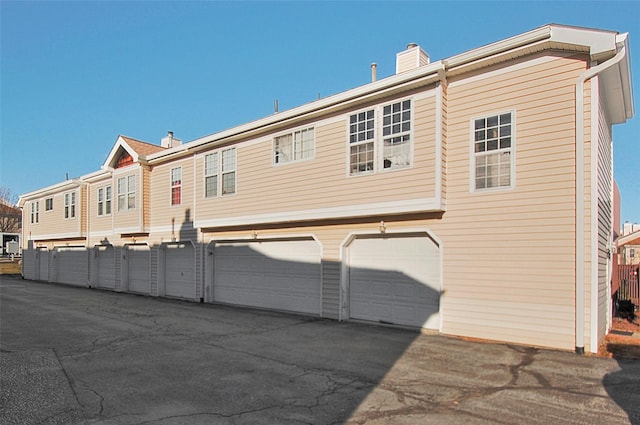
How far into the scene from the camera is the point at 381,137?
33.8 feet

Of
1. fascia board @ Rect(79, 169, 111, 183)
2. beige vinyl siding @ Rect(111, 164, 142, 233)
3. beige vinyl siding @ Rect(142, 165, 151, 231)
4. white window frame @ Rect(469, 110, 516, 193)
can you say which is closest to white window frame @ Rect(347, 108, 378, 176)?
white window frame @ Rect(469, 110, 516, 193)

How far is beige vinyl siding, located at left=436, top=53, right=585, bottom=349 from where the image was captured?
7.96 metres

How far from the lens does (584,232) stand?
7.68 m


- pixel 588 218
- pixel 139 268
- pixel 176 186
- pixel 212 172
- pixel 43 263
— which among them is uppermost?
pixel 212 172

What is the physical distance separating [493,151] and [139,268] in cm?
1647

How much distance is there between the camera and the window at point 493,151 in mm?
8672

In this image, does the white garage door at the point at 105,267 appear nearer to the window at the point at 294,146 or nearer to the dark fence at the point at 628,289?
the window at the point at 294,146

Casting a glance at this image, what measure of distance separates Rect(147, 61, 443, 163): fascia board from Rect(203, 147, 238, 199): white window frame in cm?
49

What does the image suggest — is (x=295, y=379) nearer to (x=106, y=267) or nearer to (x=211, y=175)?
(x=211, y=175)

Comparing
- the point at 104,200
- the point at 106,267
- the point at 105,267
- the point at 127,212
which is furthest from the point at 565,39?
the point at 105,267

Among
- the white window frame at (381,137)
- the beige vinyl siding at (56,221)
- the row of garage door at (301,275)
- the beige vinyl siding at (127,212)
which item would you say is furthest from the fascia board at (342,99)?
the beige vinyl siding at (56,221)

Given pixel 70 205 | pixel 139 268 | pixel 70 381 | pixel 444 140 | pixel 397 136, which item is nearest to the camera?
pixel 70 381

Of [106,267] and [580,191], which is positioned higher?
[580,191]

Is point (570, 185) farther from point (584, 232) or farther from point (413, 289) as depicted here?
point (413, 289)
